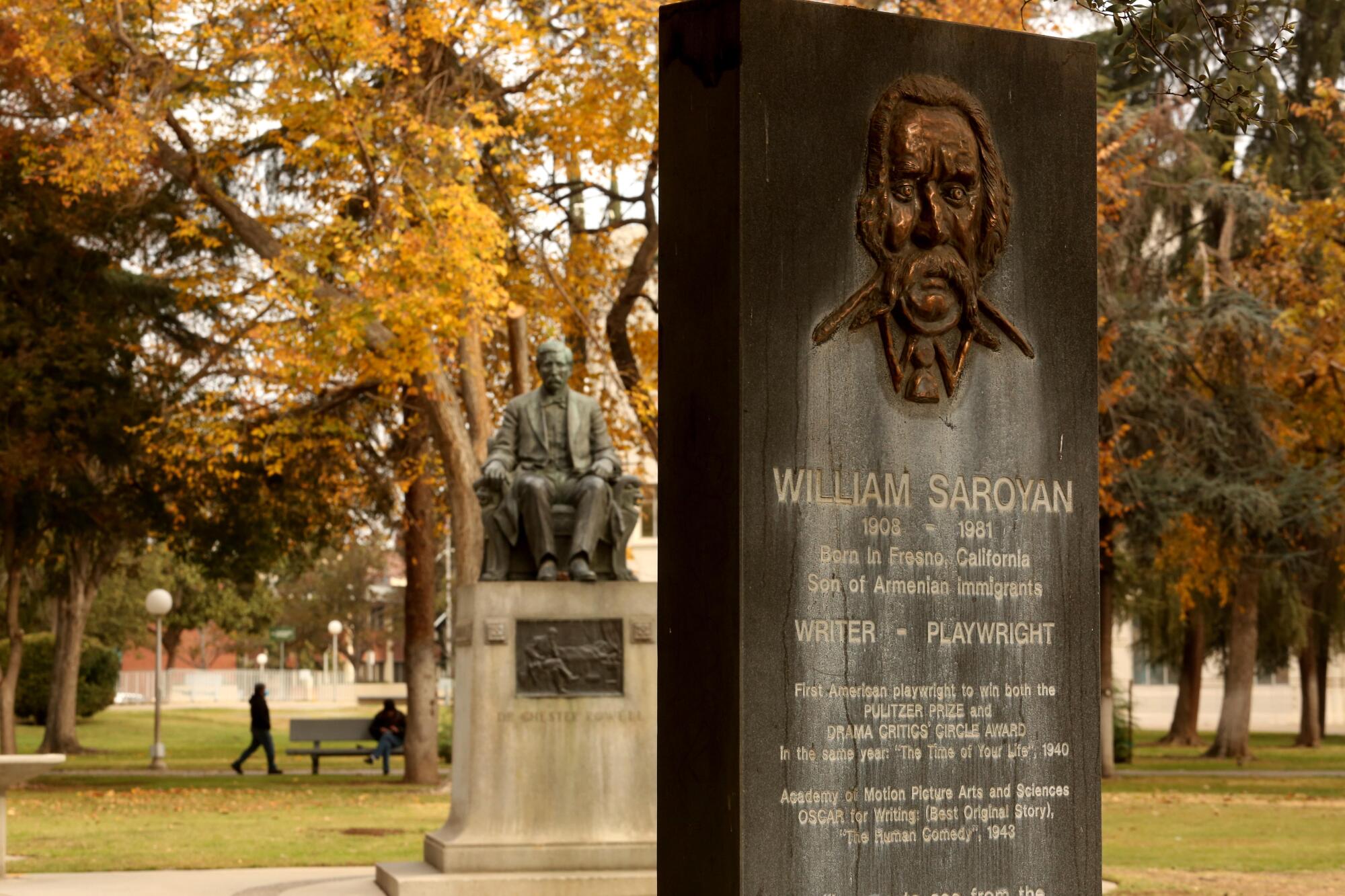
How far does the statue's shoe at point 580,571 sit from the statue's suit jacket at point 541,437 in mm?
832

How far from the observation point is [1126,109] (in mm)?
27375

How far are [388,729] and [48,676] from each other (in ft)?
66.9

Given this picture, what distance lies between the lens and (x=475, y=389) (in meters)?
22.7

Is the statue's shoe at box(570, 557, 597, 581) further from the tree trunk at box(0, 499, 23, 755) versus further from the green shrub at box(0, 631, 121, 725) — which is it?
the green shrub at box(0, 631, 121, 725)

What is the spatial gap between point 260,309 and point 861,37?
70.1 ft

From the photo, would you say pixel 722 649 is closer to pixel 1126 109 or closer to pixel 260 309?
pixel 260 309

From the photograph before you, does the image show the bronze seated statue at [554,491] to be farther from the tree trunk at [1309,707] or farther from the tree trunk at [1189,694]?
the tree trunk at [1309,707]

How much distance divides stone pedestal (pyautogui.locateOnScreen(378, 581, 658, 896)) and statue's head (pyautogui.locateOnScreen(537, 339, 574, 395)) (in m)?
1.74

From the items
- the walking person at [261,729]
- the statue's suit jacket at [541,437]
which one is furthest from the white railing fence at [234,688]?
the statue's suit jacket at [541,437]

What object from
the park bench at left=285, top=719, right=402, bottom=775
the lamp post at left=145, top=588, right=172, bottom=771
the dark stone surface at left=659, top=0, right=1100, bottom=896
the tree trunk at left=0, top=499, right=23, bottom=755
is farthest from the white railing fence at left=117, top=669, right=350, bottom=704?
the dark stone surface at left=659, top=0, right=1100, bottom=896

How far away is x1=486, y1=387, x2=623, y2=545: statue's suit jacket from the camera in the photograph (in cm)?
1323

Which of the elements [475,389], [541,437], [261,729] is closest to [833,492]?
[541,437]

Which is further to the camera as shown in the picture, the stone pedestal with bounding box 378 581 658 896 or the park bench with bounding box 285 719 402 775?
the park bench with bounding box 285 719 402 775

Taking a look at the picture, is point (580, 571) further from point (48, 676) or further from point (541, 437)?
point (48, 676)
